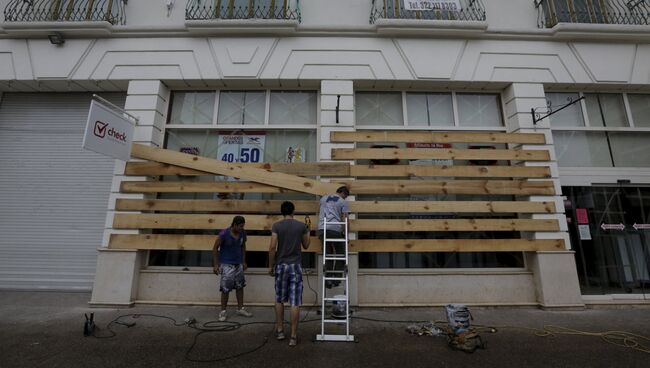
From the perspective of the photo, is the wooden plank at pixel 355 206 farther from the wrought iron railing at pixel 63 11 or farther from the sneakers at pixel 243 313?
the wrought iron railing at pixel 63 11

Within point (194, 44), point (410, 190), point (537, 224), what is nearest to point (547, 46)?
point (537, 224)

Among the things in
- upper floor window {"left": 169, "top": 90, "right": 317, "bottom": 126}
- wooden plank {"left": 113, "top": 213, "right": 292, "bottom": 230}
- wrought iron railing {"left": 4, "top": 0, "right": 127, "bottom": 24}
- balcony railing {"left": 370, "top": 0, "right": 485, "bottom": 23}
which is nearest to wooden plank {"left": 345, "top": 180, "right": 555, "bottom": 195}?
wooden plank {"left": 113, "top": 213, "right": 292, "bottom": 230}

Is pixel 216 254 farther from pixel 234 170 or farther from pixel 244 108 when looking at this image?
pixel 244 108

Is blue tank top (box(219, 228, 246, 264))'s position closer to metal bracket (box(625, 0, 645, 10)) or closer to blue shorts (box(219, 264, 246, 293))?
blue shorts (box(219, 264, 246, 293))

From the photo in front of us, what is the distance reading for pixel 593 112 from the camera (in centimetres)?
761

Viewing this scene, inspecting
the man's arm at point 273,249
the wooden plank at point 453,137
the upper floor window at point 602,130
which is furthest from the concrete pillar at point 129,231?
the upper floor window at point 602,130

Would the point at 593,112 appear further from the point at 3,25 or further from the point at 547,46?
the point at 3,25

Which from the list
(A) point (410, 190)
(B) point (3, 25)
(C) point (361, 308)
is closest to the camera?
Result: (C) point (361, 308)

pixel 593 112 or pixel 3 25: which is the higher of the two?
pixel 3 25

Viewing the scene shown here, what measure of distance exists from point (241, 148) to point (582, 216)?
8.18m

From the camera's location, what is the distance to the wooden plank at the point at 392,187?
6.59 metres

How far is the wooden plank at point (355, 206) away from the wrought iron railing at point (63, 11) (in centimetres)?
491

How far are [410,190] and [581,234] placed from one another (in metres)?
4.14

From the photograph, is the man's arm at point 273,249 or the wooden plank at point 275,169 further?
the wooden plank at point 275,169
